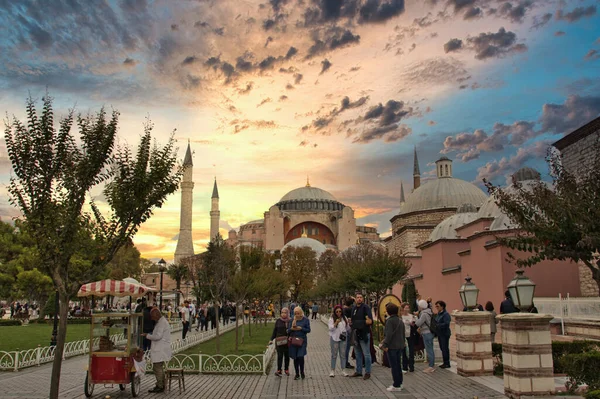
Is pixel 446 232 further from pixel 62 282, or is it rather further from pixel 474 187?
pixel 62 282

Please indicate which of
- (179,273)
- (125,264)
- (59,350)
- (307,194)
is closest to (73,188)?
(59,350)

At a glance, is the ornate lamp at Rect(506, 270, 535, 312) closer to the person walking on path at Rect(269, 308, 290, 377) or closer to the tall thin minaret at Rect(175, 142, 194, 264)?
the person walking on path at Rect(269, 308, 290, 377)

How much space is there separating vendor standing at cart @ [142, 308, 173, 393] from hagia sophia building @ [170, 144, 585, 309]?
30.2 ft

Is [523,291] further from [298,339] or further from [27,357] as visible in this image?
[27,357]

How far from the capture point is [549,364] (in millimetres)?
7594

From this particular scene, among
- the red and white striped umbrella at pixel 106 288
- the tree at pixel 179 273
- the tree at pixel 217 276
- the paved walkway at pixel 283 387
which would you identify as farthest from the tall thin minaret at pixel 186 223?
the paved walkway at pixel 283 387

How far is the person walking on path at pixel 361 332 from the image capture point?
9.87m

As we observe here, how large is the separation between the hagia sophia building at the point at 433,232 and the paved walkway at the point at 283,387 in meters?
6.05

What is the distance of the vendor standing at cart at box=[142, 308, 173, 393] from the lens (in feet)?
28.6

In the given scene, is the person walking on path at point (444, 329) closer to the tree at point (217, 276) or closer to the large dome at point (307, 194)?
the tree at point (217, 276)

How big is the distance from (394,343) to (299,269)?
169 feet

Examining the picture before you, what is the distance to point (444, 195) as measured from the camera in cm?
4650

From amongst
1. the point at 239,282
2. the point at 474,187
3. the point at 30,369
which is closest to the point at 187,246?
the point at 474,187

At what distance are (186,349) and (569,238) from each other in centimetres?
1113
